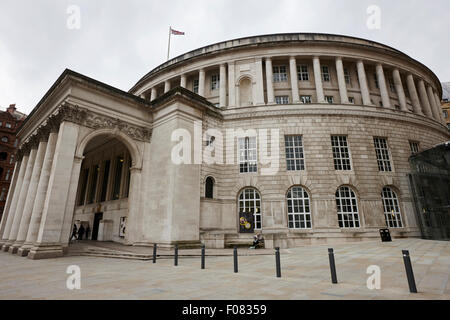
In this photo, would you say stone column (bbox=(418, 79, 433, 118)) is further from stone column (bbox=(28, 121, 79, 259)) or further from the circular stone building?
stone column (bbox=(28, 121, 79, 259))

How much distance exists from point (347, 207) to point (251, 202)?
7716 mm

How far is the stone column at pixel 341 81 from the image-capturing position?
70.7ft

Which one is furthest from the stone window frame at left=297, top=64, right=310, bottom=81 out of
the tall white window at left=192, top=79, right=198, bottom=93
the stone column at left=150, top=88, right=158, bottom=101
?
the stone column at left=150, top=88, right=158, bottom=101

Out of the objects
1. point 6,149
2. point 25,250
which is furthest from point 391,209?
point 6,149

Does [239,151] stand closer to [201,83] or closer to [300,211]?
[300,211]

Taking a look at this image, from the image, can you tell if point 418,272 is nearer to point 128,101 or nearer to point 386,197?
point 386,197

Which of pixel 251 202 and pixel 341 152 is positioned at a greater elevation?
pixel 341 152

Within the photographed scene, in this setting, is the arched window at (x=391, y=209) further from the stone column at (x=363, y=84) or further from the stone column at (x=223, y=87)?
the stone column at (x=223, y=87)

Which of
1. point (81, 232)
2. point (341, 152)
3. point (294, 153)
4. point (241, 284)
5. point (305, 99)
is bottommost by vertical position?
point (241, 284)

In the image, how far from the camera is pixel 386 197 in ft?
64.8

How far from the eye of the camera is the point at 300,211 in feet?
61.5

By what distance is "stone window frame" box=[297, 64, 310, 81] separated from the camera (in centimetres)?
2383
